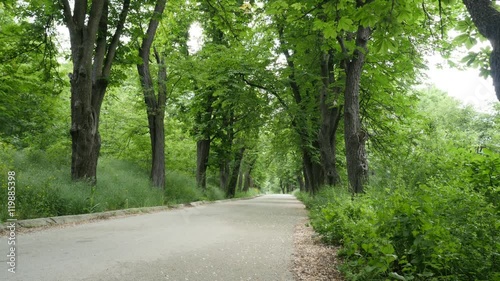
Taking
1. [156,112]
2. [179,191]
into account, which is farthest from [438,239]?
[179,191]

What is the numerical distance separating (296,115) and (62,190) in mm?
9890

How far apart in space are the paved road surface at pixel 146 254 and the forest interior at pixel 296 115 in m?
1.20

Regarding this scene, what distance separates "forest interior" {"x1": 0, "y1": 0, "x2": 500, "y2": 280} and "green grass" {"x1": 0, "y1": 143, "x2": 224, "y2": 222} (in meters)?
0.06

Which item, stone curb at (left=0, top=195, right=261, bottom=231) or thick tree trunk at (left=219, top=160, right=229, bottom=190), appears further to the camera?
thick tree trunk at (left=219, top=160, right=229, bottom=190)

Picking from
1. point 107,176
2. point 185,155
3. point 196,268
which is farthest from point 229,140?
point 196,268

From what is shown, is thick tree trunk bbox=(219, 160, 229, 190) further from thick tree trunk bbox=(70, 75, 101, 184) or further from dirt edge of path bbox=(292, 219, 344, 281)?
dirt edge of path bbox=(292, 219, 344, 281)

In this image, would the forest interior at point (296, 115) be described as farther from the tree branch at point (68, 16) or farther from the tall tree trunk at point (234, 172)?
the tall tree trunk at point (234, 172)

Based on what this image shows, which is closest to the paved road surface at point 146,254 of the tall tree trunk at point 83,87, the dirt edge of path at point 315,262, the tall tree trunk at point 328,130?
the dirt edge of path at point 315,262

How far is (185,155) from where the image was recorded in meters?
24.8

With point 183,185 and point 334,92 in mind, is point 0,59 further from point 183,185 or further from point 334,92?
point 334,92

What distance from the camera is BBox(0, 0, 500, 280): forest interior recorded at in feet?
11.5

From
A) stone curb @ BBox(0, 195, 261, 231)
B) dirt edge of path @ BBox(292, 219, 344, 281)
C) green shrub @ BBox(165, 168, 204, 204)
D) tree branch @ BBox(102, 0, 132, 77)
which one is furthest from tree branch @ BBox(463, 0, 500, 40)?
green shrub @ BBox(165, 168, 204, 204)

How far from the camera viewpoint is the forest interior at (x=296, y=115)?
11.5 feet

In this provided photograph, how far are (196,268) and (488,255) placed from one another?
3.21 meters
